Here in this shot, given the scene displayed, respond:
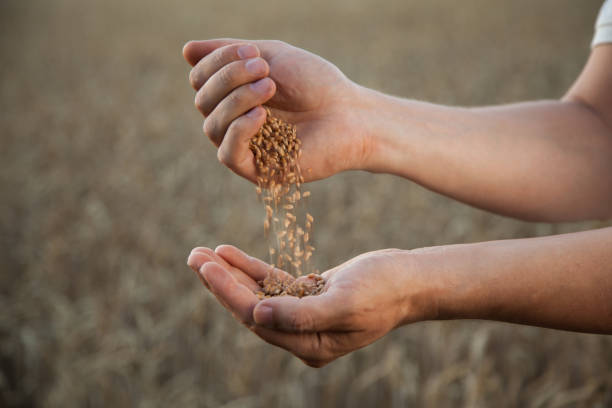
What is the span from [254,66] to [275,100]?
292 millimetres

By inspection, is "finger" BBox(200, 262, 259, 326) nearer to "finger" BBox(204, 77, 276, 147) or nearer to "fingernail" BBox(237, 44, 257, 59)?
"finger" BBox(204, 77, 276, 147)

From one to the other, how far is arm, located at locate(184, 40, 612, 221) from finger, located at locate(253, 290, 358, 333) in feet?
1.87

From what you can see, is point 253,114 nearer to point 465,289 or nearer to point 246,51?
point 246,51

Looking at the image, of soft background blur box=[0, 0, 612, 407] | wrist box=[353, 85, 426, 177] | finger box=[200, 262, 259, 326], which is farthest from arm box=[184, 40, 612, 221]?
soft background blur box=[0, 0, 612, 407]

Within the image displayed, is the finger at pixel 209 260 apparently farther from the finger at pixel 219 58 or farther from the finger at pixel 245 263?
the finger at pixel 219 58

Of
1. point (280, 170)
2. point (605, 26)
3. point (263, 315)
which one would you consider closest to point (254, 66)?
point (280, 170)

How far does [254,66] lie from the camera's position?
143cm

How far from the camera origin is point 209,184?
4.78 metres

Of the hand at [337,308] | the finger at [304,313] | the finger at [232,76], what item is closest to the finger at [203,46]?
the finger at [232,76]

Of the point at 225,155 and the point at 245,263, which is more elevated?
the point at 225,155

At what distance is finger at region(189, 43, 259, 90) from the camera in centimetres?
146

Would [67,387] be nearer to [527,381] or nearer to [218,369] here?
[218,369]

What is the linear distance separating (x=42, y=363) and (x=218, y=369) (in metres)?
0.91

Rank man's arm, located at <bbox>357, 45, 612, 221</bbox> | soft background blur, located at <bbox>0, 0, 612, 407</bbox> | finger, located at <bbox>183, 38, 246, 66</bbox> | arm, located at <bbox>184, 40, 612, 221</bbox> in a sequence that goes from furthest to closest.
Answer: soft background blur, located at <bbox>0, 0, 612, 407</bbox> < man's arm, located at <bbox>357, 45, 612, 221</bbox> < arm, located at <bbox>184, 40, 612, 221</bbox> < finger, located at <bbox>183, 38, 246, 66</bbox>
